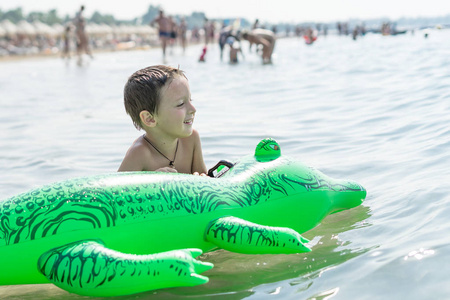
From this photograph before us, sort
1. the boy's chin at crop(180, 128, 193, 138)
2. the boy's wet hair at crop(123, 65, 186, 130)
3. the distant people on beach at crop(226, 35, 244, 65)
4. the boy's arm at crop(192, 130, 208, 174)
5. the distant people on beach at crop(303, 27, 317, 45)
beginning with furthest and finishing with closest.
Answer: the distant people on beach at crop(303, 27, 317, 45)
the distant people on beach at crop(226, 35, 244, 65)
the boy's arm at crop(192, 130, 208, 174)
the boy's chin at crop(180, 128, 193, 138)
the boy's wet hair at crop(123, 65, 186, 130)

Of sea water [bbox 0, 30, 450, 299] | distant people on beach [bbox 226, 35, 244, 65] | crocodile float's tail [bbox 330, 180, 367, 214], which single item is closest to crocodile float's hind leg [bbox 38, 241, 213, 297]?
sea water [bbox 0, 30, 450, 299]

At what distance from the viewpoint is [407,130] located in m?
5.41

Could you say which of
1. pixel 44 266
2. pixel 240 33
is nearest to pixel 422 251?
pixel 44 266

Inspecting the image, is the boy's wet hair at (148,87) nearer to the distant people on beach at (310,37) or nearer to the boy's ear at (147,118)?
the boy's ear at (147,118)

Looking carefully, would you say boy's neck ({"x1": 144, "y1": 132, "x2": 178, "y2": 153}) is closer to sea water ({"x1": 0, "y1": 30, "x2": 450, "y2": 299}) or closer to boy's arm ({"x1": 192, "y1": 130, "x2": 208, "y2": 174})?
boy's arm ({"x1": 192, "y1": 130, "x2": 208, "y2": 174})

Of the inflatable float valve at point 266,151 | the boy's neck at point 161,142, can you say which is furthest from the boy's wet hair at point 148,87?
the inflatable float valve at point 266,151

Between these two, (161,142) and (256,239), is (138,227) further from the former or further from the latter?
(161,142)

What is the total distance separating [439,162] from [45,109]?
6.42 meters

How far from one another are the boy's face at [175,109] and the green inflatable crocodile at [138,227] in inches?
18.5

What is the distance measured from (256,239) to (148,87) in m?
1.09

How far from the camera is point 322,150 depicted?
16.8 feet

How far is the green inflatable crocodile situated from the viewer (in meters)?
2.15

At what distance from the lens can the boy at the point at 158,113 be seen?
3.06 meters

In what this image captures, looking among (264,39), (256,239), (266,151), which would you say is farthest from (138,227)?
(264,39)
